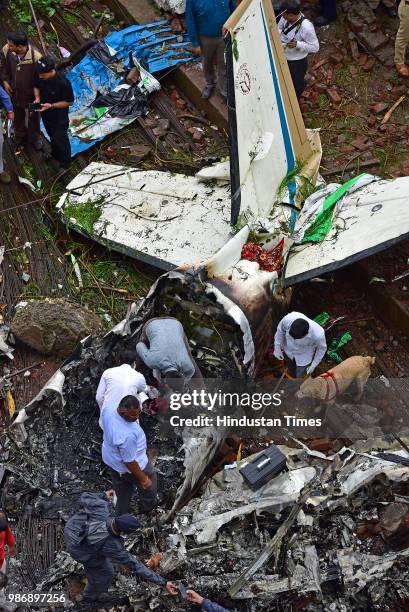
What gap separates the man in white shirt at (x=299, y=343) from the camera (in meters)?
6.82

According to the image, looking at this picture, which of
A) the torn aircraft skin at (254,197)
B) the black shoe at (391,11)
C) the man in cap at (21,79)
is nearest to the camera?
the torn aircraft skin at (254,197)

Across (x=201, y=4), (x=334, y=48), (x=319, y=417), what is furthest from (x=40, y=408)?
(x=334, y=48)

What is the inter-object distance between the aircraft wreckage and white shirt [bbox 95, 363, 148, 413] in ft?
1.16

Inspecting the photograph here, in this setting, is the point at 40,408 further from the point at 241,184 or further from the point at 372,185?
the point at 372,185

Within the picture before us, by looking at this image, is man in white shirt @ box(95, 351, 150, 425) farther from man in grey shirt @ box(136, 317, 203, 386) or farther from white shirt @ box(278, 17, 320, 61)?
white shirt @ box(278, 17, 320, 61)

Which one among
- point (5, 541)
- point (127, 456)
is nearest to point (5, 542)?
point (5, 541)

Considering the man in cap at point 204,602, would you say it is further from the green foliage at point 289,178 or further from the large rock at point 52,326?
the green foliage at point 289,178

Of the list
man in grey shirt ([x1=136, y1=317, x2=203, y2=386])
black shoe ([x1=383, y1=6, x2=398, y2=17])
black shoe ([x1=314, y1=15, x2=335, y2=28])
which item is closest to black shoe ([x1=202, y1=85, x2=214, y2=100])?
black shoe ([x1=314, y1=15, x2=335, y2=28])

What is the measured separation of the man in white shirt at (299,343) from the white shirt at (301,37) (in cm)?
336

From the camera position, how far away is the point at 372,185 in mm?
7859

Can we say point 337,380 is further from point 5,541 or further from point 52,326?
point 5,541

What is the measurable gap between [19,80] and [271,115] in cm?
285

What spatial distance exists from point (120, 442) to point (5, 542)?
1189 millimetres

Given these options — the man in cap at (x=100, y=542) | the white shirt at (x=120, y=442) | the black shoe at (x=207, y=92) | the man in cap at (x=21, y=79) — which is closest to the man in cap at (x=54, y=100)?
the man in cap at (x=21, y=79)
